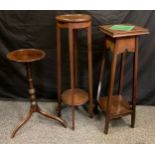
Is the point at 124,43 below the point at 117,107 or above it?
above

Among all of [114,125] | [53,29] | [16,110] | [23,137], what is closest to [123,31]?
[53,29]

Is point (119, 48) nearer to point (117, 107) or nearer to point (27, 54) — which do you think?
point (117, 107)

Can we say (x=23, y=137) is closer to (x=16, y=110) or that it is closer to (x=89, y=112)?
(x=16, y=110)

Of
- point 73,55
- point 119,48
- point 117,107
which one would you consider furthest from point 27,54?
point 117,107

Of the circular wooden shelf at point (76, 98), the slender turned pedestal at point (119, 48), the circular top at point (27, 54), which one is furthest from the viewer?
the circular wooden shelf at point (76, 98)

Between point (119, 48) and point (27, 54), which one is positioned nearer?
point (119, 48)

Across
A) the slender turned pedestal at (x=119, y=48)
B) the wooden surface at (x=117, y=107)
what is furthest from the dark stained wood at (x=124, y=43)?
the wooden surface at (x=117, y=107)

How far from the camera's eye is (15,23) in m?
2.17

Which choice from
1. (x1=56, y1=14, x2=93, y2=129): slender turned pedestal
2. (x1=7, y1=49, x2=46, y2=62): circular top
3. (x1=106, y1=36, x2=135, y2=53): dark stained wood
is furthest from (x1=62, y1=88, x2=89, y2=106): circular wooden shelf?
(x1=106, y1=36, x2=135, y2=53): dark stained wood

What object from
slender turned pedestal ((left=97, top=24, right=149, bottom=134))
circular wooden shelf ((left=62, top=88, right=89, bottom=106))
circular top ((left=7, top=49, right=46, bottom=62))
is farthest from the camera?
circular wooden shelf ((left=62, top=88, right=89, bottom=106))

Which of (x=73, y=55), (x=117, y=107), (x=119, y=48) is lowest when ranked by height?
(x=117, y=107)

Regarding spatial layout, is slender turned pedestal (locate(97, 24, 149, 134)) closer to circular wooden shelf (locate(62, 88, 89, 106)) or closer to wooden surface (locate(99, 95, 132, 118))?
wooden surface (locate(99, 95, 132, 118))

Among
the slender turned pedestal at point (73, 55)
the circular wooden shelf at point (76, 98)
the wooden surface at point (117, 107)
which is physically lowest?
the wooden surface at point (117, 107)

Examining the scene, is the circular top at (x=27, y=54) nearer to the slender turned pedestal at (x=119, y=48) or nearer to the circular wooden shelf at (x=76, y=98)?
the circular wooden shelf at (x=76, y=98)
